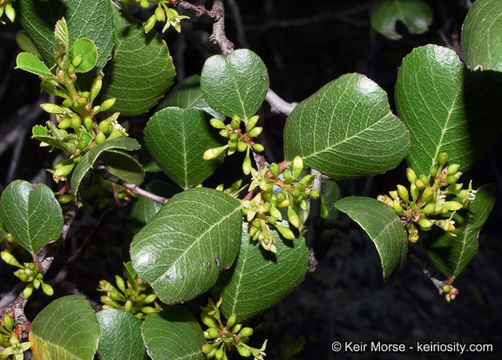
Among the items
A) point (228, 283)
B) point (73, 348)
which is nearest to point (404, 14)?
point (228, 283)

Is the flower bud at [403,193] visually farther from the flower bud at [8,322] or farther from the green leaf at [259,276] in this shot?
the flower bud at [8,322]

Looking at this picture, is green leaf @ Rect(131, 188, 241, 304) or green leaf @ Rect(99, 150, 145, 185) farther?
green leaf @ Rect(99, 150, 145, 185)

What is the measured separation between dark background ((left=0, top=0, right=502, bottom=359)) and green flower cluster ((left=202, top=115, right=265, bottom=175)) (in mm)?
1458

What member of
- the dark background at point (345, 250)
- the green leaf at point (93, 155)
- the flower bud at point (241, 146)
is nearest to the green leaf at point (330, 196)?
the flower bud at point (241, 146)

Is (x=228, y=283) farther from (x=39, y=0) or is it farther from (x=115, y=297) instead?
(x=39, y=0)

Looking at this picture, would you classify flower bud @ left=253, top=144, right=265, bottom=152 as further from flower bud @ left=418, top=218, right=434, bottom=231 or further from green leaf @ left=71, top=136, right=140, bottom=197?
flower bud @ left=418, top=218, right=434, bottom=231

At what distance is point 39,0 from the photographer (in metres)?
0.96

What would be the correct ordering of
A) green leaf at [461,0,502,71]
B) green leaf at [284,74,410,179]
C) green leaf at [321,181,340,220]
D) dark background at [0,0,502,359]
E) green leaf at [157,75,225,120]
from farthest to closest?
dark background at [0,0,502,359] → green leaf at [321,181,340,220] → green leaf at [157,75,225,120] → green leaf at [284,74,410,179] → green leaf at [461,0,502,71]

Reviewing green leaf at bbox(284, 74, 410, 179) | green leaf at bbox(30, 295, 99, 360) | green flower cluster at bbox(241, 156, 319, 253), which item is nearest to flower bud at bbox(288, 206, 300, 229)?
green flower cluster at bbox(241, 156, 319, 253)

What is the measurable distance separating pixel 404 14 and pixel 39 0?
63.6 inches

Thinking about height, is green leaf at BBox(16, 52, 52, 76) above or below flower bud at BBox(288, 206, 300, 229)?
above

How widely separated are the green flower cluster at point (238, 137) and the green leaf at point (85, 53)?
0.81ft

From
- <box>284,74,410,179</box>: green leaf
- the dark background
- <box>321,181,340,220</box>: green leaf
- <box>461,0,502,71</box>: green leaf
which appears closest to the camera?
<box>461,0,502,71</box>: green leaf

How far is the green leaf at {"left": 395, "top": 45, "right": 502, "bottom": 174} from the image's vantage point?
37.7 inches
